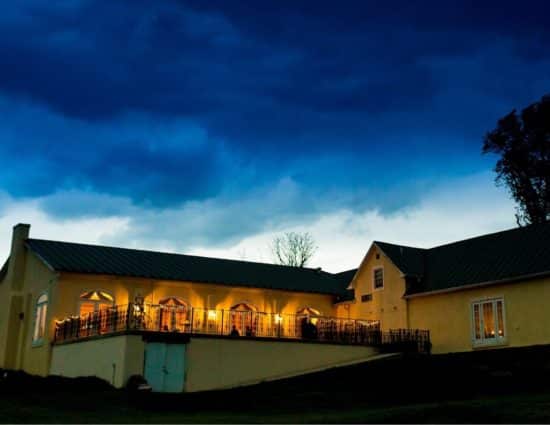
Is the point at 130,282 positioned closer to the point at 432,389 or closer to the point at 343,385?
the point at 343,385

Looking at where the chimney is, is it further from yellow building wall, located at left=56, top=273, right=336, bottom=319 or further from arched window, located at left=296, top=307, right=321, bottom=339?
arched window, located at left=296, top=307, right=321, bottom=339

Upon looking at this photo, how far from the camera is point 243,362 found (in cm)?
2759

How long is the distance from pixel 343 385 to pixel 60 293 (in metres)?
14.0

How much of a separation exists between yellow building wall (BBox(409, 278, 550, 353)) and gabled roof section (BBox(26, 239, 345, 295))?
6384 mm

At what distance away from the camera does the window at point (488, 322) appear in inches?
1173

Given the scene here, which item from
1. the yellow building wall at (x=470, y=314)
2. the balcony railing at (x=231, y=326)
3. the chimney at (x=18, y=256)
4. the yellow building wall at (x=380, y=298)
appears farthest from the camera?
the chimney at (x=18, y=256)

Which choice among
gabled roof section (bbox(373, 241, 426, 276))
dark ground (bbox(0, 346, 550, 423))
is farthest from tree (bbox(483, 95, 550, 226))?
dark ground (bbox(0, 346, 550, 423))

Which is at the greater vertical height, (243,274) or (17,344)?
(243,274)

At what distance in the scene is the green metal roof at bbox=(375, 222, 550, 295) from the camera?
1166 inches

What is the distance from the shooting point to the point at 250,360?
27.8 meters

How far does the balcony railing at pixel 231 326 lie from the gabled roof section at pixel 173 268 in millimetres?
2916

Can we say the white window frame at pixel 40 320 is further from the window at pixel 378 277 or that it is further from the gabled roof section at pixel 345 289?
the window at pixel 378 277

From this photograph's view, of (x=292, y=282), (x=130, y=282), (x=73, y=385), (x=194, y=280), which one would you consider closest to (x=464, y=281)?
(x=292, y=282)

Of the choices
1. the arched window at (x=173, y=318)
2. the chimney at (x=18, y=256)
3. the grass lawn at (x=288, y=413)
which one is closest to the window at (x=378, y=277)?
the arched window at (x=173, y=318)
